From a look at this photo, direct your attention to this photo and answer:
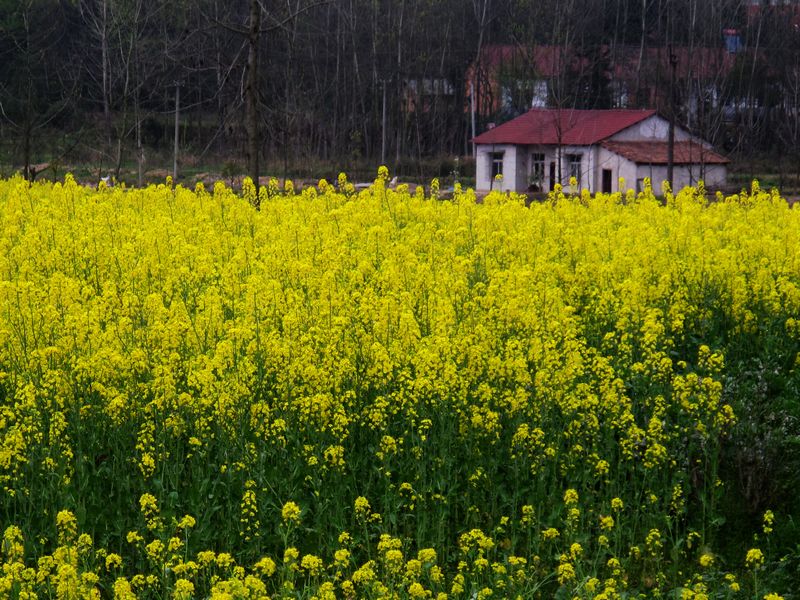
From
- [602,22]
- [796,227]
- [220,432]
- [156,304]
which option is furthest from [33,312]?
[602,22]

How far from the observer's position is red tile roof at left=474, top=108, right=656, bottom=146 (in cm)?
4772

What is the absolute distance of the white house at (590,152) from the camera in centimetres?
4541

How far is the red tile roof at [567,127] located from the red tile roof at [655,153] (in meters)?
1.06

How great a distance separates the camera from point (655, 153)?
4600cm

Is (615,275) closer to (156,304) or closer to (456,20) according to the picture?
(156,304)

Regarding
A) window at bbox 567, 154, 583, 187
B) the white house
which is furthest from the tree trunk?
window at bbox 567, 154, 583, 187

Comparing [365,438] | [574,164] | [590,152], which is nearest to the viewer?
[365,438]

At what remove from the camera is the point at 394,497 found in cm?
724

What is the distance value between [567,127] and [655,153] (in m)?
3.84

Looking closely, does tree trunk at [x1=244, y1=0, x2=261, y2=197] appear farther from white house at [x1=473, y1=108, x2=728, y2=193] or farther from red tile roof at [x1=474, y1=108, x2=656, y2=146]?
red tile roof at [x1=474, y1=108, x2=656, y2=146]

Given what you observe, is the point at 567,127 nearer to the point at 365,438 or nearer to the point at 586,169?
the point at 586,169

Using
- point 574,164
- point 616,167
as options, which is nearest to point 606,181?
point 616,167

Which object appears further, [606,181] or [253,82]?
[606,181]

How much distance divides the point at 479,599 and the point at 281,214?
10.0 metres
